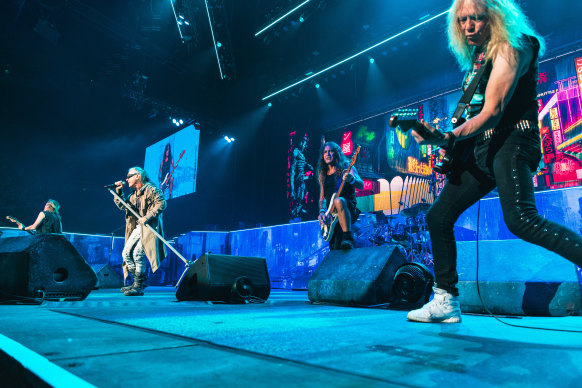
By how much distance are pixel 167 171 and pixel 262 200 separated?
4.11m

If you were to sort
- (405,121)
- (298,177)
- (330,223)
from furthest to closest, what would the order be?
(298,177) → (330,223) → (405,121)

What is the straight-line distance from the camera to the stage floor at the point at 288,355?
2.76 ft

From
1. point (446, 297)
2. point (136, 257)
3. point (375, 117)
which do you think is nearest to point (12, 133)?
point (136, 257)

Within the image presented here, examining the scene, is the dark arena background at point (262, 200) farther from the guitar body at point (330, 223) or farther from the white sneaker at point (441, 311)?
the guitar body at point (330, 223)

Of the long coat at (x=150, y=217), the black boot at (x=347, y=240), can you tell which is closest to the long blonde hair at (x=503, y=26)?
the black boot at (x=347, y=240)

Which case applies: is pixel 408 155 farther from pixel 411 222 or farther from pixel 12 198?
pixel 12 198

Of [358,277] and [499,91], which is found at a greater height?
[499,91]

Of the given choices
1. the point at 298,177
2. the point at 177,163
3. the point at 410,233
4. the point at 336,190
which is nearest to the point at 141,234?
the point at 336,190

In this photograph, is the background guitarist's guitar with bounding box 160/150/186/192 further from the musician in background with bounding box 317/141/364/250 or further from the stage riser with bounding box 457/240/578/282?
the stage riser with bounding box 457/240/578/282

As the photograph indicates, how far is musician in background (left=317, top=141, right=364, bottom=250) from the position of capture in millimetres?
4301

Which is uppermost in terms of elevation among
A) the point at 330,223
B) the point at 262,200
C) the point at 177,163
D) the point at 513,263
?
the point at 177,163

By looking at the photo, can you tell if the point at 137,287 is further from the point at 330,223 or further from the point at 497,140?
the point at 497,140

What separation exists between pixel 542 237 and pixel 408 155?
8.03m

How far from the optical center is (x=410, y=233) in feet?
25.1
